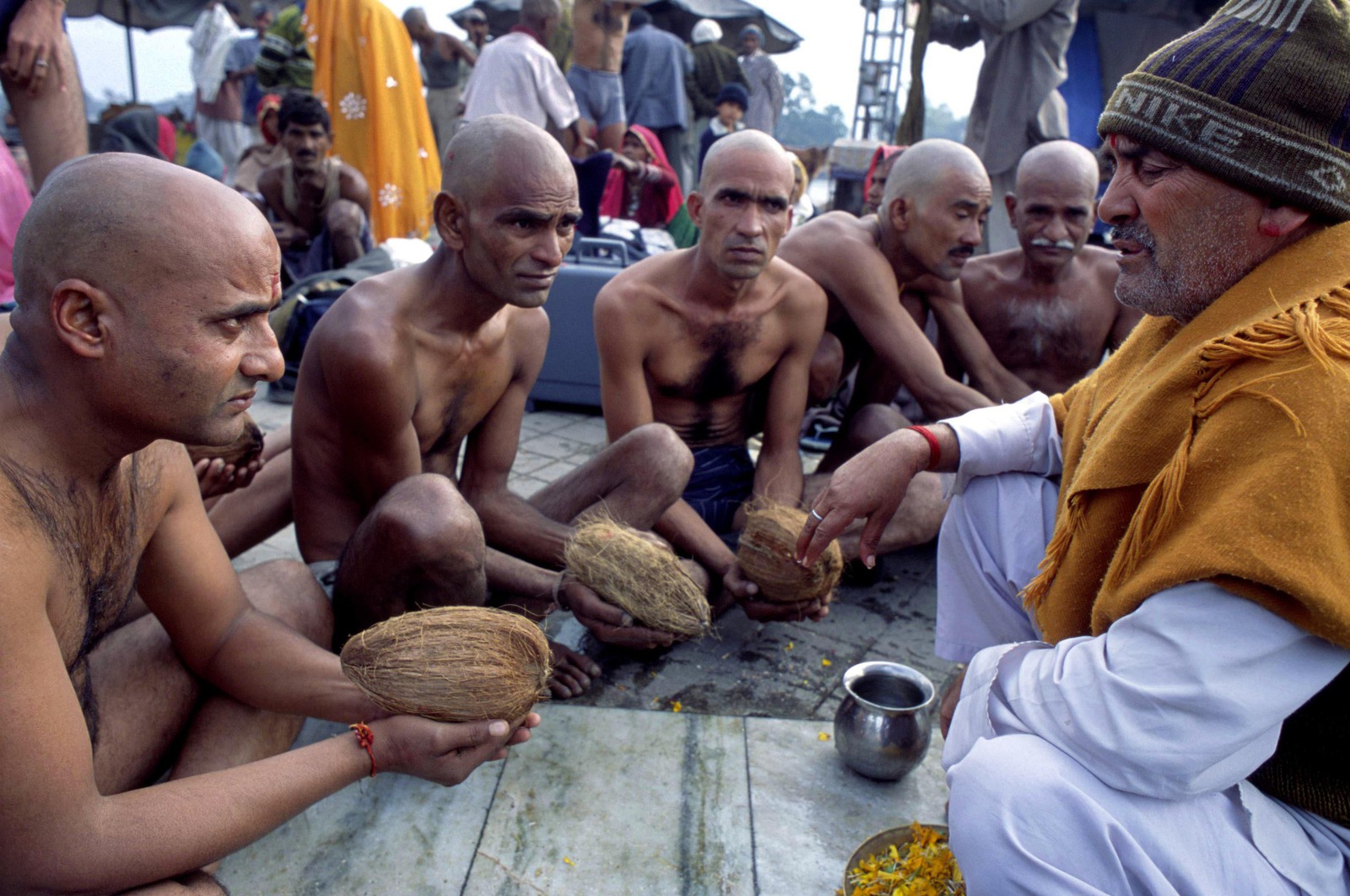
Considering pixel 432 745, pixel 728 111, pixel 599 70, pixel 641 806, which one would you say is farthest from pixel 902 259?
pixel 728 111

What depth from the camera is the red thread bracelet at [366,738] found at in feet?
6.37

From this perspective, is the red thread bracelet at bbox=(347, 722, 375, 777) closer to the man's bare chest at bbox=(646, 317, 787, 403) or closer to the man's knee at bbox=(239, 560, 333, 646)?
the man's knee at bbox=(239, 560, 333, 646)

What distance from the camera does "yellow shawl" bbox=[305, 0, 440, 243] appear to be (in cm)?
684

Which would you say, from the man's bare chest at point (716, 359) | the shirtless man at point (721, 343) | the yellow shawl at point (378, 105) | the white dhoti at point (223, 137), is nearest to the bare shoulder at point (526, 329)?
the shirtless man at point (721, 343)

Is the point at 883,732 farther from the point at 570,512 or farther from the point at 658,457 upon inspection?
the point at 570,512

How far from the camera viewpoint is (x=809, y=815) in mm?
2473

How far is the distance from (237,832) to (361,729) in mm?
307

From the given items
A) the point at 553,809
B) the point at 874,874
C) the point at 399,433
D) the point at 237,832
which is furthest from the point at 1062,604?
the point at 399,433

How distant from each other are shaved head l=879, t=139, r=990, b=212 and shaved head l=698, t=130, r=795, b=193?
0.78m

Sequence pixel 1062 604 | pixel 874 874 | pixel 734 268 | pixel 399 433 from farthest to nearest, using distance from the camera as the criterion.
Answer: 1. pixel 734 268
2. pixel 399 433
3. pixel 874 874
4. pixel 1062 604

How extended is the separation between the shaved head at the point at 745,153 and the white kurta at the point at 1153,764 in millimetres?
2644

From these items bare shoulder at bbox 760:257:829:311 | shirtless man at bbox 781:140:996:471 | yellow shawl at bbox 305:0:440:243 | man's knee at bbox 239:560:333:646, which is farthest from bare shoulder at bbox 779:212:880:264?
yellow shawl at bbox 305:0:440:243

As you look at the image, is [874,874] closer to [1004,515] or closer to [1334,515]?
[1004,515]

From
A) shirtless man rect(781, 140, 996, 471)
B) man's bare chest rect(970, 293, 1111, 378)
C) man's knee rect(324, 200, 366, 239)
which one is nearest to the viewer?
shirtless man rect(781, 140, 996, 471)
